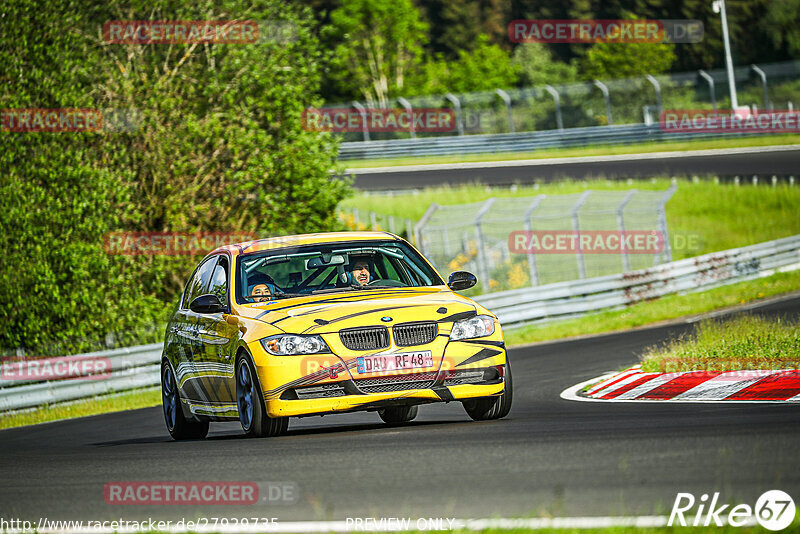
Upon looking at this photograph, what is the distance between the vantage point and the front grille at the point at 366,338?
9.69 meters

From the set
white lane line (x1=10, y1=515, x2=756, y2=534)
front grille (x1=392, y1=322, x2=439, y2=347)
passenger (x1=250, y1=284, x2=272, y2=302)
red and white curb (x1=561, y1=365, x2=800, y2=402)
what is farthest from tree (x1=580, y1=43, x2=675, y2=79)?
white lane line (x1=10, y1=515, x2=756, y2=534)

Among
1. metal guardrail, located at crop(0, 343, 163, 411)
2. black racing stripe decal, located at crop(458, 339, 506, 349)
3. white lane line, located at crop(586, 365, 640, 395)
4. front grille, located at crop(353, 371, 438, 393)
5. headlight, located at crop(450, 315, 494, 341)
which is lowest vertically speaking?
metal guardrail, located at crop(0, 343, 163, 411)

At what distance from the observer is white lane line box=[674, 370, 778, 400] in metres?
11.2

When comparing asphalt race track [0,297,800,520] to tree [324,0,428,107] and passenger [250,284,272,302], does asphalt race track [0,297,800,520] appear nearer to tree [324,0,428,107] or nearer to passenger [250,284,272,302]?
passenger [250,284,272,302]

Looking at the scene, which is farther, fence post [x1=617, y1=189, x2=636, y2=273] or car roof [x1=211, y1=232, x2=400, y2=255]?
fence post [x1=617, y1=189, x2=636, y2=273]

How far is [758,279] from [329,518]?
2360 centimetres

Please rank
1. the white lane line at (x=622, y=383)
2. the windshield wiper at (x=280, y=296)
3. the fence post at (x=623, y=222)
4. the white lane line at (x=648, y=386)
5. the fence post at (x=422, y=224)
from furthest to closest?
the fence post at (x=623, y=222)
the fence post at (x=422, y=224)
the white lane line at (x=622, y=383)
the white lane line at (x=648, y=386)
the windshield wiper at (x=280, y=296)

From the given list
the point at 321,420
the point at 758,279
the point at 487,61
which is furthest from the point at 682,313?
the point at 487,61

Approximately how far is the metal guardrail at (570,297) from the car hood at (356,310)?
10281 millimetres

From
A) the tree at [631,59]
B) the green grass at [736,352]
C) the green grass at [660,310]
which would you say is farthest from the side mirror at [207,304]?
the tree at [631,59]

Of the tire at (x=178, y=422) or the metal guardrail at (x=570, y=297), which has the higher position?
the tire at (x=178, y=422)

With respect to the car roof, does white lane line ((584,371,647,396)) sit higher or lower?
lower

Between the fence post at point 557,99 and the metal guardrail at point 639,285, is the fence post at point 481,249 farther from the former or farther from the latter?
the fence post at point 557,99

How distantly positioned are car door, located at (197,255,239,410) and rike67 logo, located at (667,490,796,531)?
510 cm
